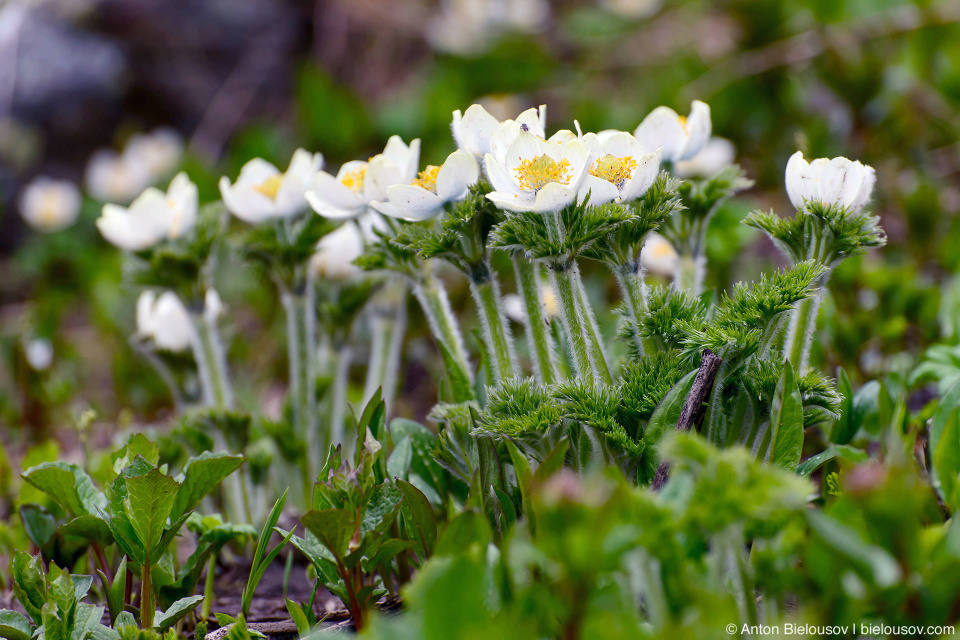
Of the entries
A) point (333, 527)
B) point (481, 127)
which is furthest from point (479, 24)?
point (333, 527)

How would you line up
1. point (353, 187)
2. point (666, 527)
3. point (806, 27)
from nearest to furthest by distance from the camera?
point (666, 527)
point (353, 187)
point (806, 27)

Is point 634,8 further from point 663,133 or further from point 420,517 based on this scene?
point 420,517

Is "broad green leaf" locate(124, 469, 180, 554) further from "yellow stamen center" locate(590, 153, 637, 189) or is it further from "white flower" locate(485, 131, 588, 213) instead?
"yellow stamen center" locate(590, 153, 637, 189)

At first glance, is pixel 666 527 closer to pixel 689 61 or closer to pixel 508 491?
pixel 508 491

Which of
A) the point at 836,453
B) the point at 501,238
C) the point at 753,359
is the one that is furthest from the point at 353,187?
the point at 836,453

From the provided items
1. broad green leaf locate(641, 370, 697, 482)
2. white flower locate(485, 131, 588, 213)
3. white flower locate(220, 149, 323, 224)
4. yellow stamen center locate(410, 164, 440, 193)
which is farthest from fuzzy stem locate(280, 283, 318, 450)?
broad green leaf locate(641, 370, 697, 482)

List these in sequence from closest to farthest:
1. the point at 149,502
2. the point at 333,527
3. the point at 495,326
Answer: the point at 333,527, the point at 149,502, the point at 495,326

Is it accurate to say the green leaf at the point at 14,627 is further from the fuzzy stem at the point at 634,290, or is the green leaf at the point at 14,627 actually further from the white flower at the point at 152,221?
the fuzzy stem at the point at 634,290

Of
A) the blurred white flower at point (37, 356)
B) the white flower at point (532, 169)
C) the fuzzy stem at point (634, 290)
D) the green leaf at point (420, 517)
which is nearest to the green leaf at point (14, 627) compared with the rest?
the green leaf at point (420, 517)
